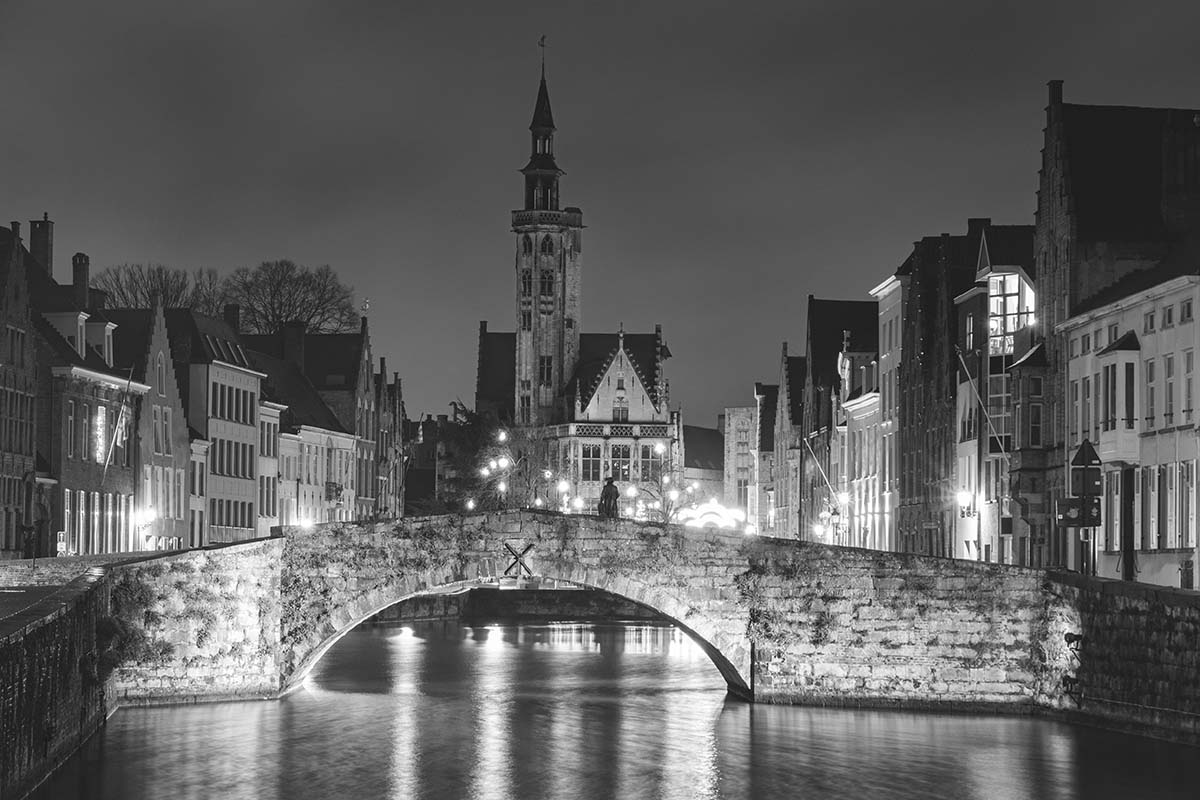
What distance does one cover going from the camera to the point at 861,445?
87438 mm

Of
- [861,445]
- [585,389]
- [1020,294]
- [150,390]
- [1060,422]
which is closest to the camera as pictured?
[1060,422]

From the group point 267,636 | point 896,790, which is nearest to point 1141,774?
point 896,790

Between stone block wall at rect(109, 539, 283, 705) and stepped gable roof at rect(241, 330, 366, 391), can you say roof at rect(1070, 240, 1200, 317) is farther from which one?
stepped gable roof at rect(241, 330, 366, 391)

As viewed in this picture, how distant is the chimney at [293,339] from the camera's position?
99438 millimetres

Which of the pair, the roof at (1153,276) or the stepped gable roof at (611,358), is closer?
the roof at (1153,276)

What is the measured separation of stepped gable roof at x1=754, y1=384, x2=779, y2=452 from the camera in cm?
12825

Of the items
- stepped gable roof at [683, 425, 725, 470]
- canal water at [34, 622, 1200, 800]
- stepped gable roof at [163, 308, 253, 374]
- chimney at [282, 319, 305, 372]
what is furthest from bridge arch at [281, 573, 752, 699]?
stepped gable roof at [683, 425, 725, 470]

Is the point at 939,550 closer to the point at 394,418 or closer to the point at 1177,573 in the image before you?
the point at 1177,573

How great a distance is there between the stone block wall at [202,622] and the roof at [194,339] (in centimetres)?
3906

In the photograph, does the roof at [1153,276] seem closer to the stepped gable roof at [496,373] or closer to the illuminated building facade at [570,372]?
the illuminated building facade at [570,372]

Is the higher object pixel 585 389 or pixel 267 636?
pixel 585 389

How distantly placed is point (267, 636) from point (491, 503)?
90263mm

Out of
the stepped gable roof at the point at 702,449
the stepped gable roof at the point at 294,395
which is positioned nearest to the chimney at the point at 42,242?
the stepped gable roof at the point at 294,395

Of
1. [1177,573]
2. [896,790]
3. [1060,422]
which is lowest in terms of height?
[896,790]
